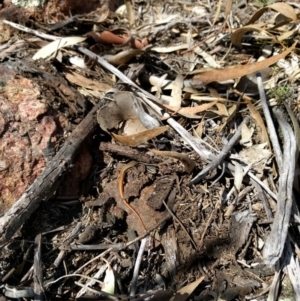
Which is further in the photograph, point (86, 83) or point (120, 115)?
point (86, 83)

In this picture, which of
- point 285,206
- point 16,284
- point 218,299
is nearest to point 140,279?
point 218,299

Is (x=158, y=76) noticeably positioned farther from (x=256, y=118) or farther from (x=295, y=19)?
(x=295, y=19)

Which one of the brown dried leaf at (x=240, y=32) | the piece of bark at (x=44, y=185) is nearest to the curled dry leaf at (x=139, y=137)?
the piece of bark at (x=44, y=185)

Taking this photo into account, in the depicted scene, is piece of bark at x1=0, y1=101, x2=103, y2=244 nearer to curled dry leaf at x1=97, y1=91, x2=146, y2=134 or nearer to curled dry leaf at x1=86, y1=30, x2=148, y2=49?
curled dry leaf at x1=97, y1=91, x2=146, y2=134

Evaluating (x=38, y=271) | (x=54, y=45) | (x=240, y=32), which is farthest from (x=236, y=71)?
(x=38, y=271)

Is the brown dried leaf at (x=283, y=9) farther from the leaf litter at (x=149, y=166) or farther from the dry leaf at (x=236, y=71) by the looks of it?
the dry leaf at (x=236, y=71)

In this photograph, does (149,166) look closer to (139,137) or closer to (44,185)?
(139,137)
